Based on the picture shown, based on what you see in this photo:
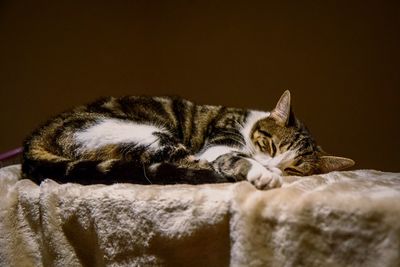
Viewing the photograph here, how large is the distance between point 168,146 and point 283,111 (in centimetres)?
49

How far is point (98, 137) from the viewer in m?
1.24

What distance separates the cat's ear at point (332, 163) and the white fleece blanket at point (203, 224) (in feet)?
0.97

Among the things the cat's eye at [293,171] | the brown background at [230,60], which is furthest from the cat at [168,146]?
the brown background at [230,60]

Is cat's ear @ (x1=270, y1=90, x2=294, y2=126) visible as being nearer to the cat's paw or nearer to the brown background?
the cat's paw

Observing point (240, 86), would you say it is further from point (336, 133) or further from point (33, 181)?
point (33, 181)

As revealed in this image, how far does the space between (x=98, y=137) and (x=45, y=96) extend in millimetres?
1249

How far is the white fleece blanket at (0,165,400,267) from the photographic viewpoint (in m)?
0.78

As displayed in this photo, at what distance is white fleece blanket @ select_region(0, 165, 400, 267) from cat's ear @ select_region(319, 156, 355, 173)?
0.97 feet

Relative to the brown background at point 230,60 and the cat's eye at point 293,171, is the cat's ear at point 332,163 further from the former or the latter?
the brown background at point 230,60

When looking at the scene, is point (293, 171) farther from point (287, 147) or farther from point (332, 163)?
point (332, 163)

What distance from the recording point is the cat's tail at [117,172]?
3.52 feet

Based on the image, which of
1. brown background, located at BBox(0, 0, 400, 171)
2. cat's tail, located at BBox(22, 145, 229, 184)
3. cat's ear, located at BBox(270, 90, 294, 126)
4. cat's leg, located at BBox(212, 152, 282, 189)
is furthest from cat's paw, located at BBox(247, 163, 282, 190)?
brown background, located at BBox(0, 0, 400, 171)

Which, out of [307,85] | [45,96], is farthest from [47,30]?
Answer: [307,85]

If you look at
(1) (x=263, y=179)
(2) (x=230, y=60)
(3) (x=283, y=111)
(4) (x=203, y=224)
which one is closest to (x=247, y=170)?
(1) (x=263, y=179)
